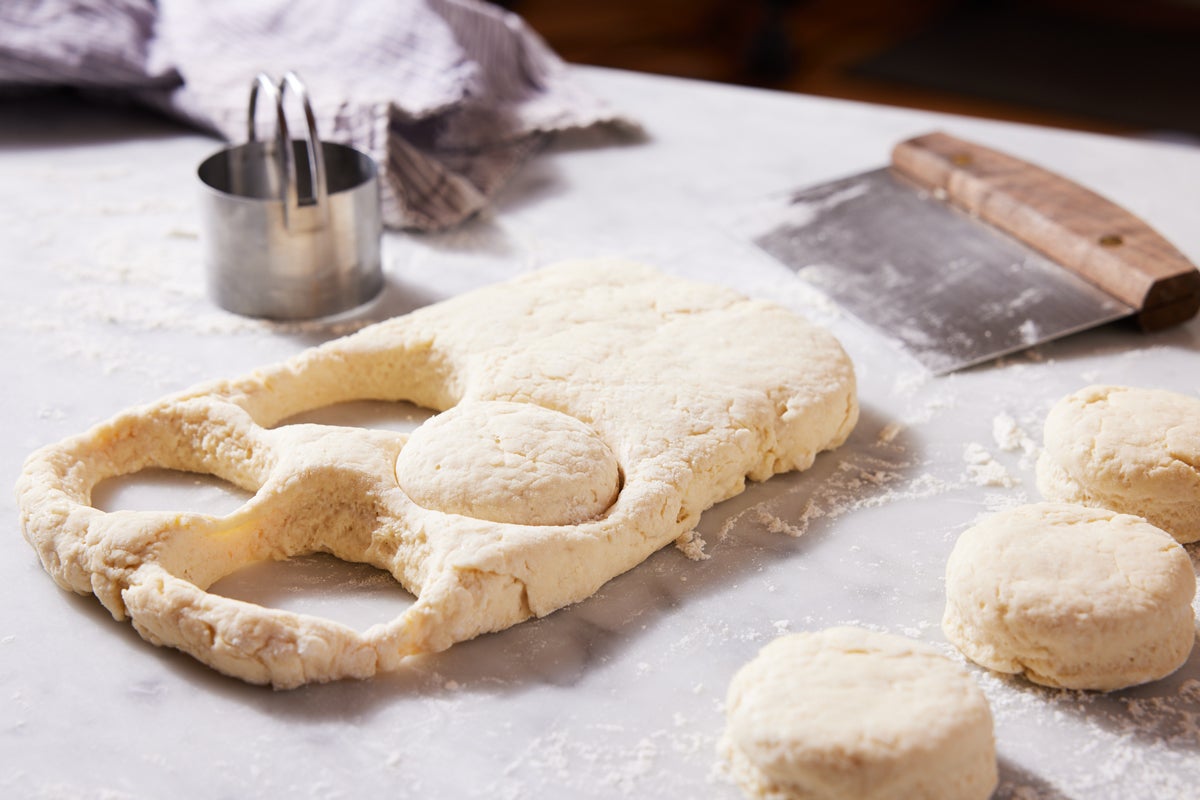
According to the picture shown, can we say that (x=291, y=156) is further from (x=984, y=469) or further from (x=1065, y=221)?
(x=1065, y=221)

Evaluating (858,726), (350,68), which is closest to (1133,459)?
(858,726)

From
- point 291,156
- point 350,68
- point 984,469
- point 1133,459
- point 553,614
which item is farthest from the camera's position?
point 350,68

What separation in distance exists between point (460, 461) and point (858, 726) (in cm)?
53

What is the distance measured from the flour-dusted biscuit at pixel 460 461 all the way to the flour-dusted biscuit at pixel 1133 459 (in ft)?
0.91

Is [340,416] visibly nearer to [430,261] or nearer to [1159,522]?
[430,261]

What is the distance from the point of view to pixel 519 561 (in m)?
1.22

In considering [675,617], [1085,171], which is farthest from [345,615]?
[1085,171]

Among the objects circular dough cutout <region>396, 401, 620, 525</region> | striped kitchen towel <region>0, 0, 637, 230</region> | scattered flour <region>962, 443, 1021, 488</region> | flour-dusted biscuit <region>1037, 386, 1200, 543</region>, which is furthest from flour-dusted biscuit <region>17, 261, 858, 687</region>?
striped kitchen towel <region>0, 0, 637, 230</region>

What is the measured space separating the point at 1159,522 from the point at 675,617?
0.60 meters

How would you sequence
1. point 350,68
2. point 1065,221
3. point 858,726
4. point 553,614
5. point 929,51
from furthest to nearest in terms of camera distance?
1. point 929,51
2. point 350,68
3. point 1065,221
4. point 553,614
5. point 858,726

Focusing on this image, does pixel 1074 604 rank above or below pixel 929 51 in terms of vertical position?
above

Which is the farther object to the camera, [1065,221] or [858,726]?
[1065,221]

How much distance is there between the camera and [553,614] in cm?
127

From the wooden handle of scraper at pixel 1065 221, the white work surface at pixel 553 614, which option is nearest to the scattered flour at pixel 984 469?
the white work surface at pixel 553 614
